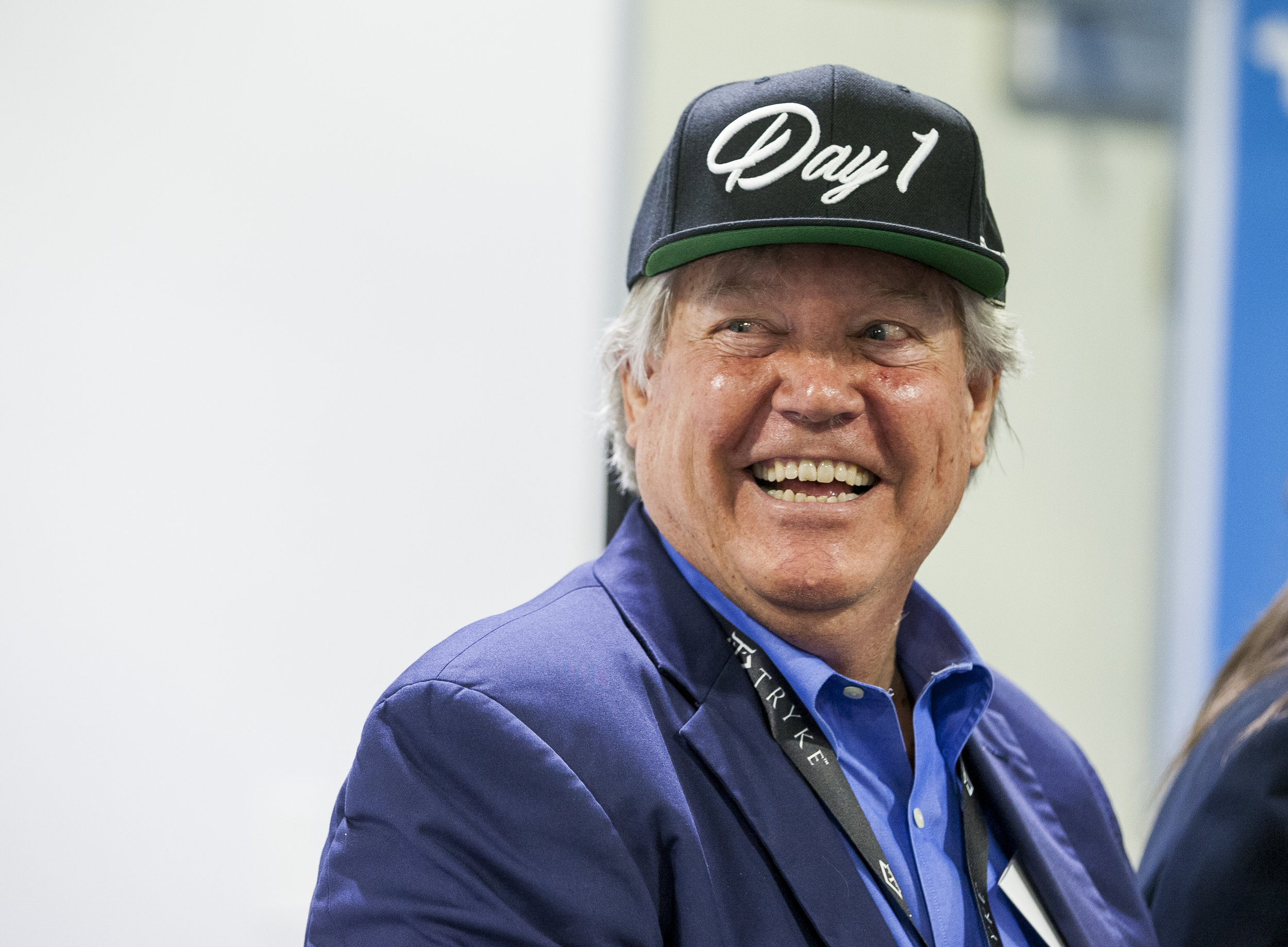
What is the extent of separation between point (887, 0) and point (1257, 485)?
4.16 feet

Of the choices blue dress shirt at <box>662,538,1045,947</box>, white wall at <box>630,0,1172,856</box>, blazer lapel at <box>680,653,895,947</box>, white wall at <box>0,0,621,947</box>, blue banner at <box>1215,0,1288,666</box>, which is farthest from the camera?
blue banner at <box>1215,0,1288,666</box>

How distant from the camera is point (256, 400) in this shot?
178cm

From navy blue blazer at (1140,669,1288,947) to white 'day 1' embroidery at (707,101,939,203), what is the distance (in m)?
0.69

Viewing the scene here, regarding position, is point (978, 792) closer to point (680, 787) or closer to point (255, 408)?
point (680, 787)

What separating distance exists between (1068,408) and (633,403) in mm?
1644

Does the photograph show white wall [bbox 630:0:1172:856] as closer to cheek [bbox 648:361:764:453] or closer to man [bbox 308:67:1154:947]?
man [bbox 308:67:1154:947]

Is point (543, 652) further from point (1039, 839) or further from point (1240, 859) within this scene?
point (1240, 859)

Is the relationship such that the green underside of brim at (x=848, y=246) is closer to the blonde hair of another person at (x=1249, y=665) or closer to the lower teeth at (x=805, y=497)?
the lower teeth at (x=805, y=497)

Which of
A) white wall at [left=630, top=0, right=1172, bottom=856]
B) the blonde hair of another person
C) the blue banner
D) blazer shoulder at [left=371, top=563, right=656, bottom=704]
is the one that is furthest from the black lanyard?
the blue banner

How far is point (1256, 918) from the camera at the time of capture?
1.17 m

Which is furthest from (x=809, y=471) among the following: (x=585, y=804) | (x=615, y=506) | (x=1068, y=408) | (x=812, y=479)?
(x=1068, y=408)

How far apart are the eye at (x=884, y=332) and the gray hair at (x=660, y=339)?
8 cm

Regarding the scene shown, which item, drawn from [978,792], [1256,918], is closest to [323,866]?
[978,792]

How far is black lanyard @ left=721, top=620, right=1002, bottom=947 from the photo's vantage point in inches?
38.3
